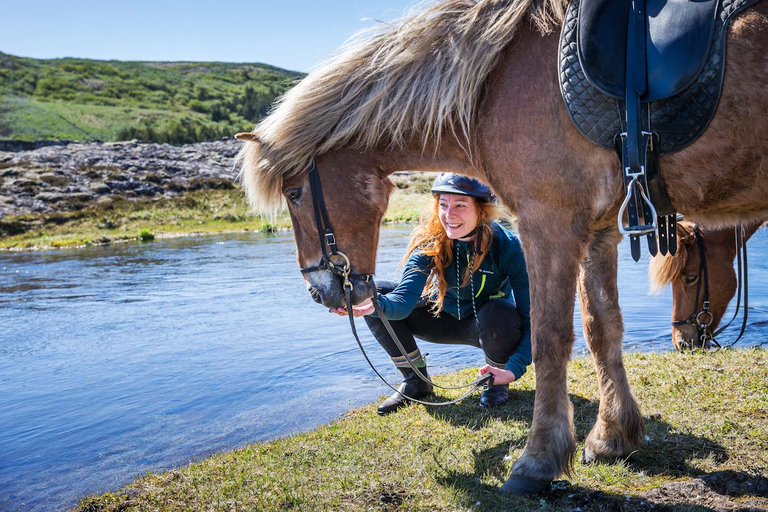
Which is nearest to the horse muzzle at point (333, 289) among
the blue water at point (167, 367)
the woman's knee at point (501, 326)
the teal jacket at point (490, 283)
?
the teal jacket at point (490, 283)

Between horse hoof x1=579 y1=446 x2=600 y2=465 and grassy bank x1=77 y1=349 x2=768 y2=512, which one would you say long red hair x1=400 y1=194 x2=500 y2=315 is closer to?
grassy bank x1=77 y1=349 x2=768 y2=512

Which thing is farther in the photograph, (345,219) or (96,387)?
(96,387)

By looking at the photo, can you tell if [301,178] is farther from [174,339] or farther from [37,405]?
[174,339]

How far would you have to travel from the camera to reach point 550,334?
2.79m

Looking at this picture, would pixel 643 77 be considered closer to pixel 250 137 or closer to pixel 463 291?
pixel 250 137

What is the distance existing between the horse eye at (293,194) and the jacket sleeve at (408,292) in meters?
1.17

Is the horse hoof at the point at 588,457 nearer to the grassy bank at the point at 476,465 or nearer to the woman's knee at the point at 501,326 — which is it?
the grassy bank at the point at 476,465

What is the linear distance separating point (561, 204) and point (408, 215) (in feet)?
105

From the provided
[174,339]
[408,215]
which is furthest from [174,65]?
[174,339]

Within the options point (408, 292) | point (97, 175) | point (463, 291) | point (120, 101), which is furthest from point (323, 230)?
point (120, 101)

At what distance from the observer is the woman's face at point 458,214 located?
14.3ft

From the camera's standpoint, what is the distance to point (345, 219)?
3.20 metres

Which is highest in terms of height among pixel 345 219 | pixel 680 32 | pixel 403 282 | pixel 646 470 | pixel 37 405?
pixel 680 32

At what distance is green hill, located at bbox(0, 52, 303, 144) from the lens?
266 ft
